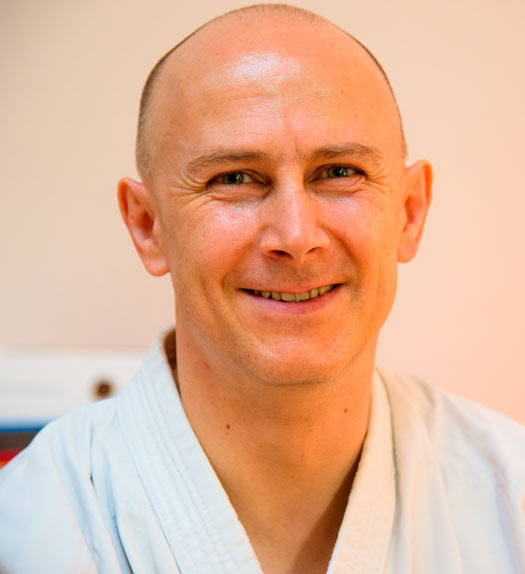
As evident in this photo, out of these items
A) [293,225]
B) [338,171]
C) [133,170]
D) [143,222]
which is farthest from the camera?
[133,170]

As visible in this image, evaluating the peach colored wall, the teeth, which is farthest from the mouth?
the peach colored wall

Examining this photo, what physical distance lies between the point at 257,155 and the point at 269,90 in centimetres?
10

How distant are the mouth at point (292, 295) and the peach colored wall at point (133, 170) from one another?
0.75m

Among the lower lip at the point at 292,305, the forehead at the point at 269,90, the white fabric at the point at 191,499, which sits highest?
the forehead at the point at 269,90

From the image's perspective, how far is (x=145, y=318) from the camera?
1730 mm

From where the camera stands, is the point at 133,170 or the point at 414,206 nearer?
the point at 414,206

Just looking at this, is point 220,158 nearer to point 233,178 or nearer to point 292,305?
point 233,178

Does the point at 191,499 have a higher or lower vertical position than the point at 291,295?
lower

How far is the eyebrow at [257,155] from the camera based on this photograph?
998mm

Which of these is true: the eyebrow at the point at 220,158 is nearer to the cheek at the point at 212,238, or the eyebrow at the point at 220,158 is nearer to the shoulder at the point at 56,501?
the cheek at the point at 212,238

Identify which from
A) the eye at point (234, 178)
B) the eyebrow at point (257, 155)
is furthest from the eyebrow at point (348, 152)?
the eye at point (234, 178)

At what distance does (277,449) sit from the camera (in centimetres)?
111

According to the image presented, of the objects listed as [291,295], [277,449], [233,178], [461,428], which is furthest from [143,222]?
[461,428]

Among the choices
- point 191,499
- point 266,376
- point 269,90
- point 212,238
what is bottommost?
point 191,499
